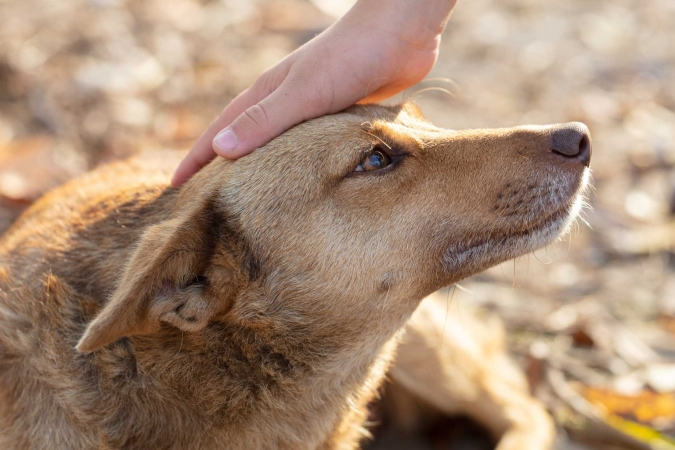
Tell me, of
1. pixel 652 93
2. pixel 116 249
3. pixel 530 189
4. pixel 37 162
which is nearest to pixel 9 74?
pixel 37 162

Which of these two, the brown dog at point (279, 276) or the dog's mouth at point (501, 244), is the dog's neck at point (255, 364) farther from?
the dog's mouth at point (501, 244)

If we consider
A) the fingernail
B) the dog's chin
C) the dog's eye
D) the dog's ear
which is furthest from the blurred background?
the dog's ear

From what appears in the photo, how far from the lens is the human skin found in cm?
316

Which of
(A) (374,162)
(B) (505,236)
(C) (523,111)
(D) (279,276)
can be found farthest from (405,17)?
(C) (523,111)

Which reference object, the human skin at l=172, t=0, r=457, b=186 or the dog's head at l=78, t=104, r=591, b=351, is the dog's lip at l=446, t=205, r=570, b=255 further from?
the human skin at l=172, t=0, r=457, b=186

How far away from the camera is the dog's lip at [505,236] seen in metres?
3.07

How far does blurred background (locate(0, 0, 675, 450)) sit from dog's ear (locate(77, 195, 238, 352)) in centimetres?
160

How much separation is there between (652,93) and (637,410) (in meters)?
4.24

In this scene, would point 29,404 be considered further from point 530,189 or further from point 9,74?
point 9,74

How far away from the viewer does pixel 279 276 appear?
123 inches

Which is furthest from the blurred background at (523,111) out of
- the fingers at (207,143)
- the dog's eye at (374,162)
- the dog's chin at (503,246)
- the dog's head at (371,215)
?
the fingers at (207,143)

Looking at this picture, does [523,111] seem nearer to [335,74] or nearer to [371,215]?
[335,74]

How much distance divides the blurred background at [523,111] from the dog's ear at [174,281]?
5.24ft

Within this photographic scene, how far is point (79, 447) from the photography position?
9.79 ft
